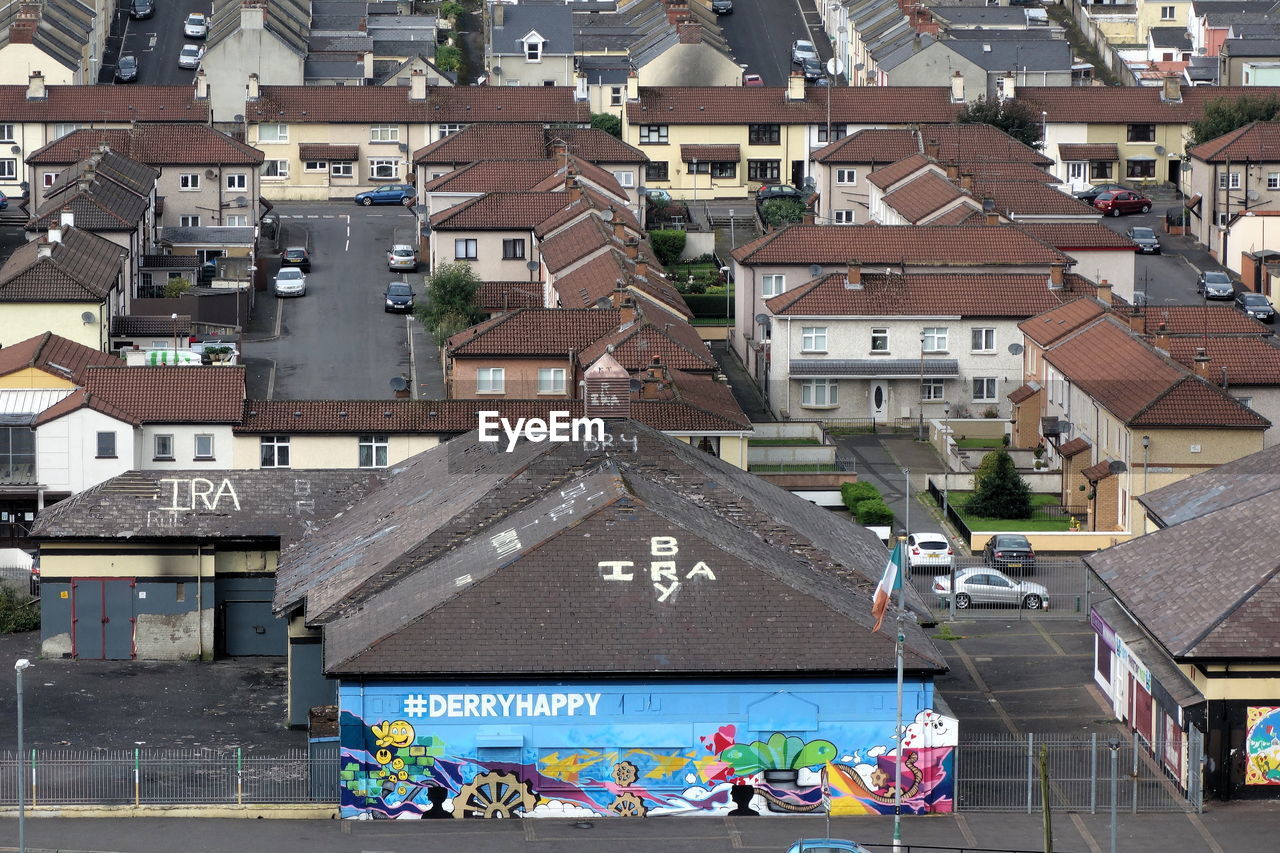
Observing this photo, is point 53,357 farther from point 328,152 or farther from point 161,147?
point 328,152

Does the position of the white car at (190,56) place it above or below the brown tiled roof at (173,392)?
above

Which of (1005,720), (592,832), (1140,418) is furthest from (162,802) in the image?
(1140,418)

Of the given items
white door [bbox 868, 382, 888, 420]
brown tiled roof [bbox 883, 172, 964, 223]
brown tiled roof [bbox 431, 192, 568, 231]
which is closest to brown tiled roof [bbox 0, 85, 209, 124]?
brown tiled roof [bbox 431, 192, 568, 231]

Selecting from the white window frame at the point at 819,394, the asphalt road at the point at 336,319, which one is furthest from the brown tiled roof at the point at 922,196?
the asphalt road at the point at 336,319

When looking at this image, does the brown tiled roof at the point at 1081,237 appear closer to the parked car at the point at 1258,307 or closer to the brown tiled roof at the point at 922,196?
the brown tiled roof at the point at 922,196

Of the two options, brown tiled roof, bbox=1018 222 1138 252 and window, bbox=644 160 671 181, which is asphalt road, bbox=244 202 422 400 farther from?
brown tiled roof, bbox=1018 222 1138 252

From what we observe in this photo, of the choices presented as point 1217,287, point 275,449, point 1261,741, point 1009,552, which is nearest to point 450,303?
point 275,449

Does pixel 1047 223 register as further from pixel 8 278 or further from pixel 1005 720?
pixel 1005 720
